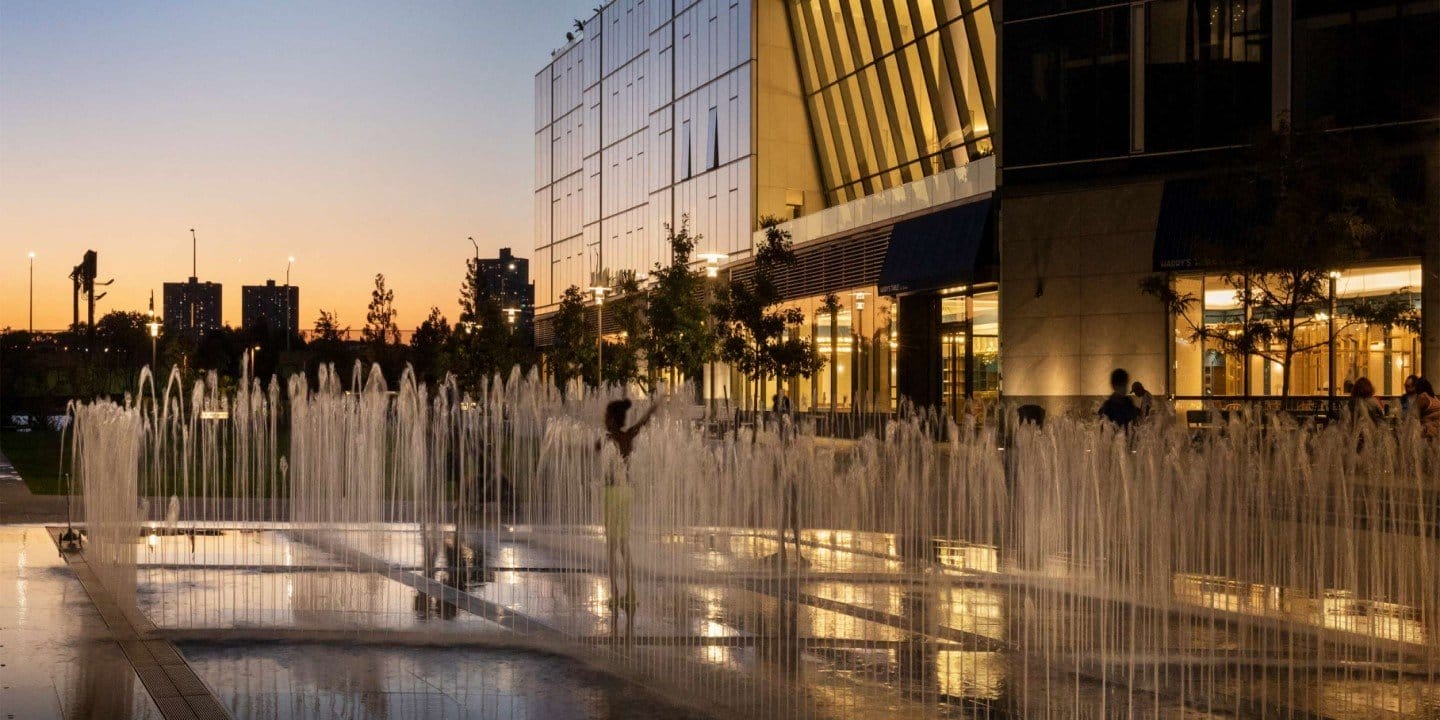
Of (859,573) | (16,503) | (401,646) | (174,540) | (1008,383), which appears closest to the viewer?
(401,646)

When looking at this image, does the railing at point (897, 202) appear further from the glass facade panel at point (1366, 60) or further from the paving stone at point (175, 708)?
the paving stone at point (175, 708)

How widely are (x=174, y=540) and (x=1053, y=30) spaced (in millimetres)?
25898

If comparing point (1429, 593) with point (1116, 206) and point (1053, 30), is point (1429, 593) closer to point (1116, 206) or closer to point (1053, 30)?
point (1116, 206)

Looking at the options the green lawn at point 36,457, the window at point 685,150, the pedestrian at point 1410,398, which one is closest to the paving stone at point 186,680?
the green lawn at point 36,457

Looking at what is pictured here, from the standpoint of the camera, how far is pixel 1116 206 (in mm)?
33750

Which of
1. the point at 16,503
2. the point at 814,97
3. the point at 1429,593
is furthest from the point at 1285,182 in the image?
the point at 814,97

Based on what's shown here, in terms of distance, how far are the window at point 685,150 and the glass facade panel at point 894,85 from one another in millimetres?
8482

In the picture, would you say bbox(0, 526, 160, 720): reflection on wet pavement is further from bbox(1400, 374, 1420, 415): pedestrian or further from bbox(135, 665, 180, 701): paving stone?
bbox(1400, 374, 1420, 415): pedestrian

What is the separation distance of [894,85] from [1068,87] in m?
9.78

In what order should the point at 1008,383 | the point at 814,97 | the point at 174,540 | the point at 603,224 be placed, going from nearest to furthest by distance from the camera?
the point at 174,540 → the point at 1008,383 → the point at 814,97 → the point at 603,224

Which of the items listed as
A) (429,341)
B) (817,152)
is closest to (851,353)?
(817,152)

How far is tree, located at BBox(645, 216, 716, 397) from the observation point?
46844 mm

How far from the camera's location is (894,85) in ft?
145

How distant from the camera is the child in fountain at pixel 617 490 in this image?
36.0 ft
